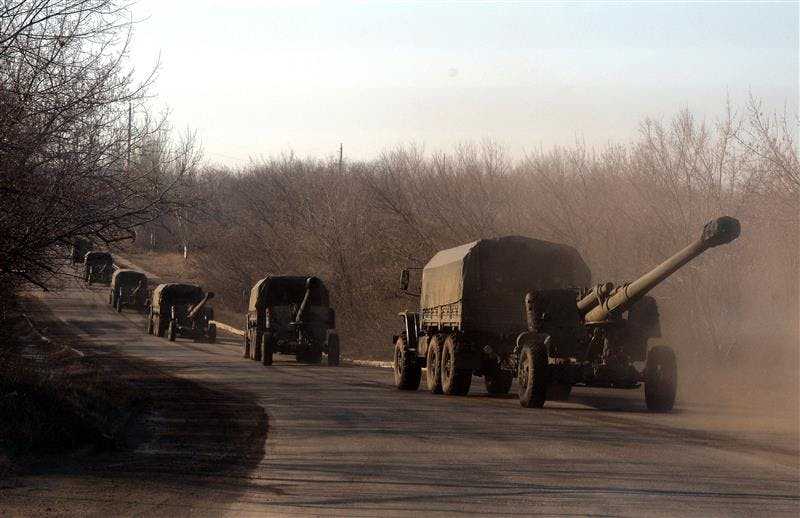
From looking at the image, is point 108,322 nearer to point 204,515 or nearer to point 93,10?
point 93,10

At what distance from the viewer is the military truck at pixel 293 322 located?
3369cm

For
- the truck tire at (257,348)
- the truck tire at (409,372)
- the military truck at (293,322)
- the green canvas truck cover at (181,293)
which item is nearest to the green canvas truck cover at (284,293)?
the military truck at (293,322)

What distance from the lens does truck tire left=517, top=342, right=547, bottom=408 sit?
734 inches

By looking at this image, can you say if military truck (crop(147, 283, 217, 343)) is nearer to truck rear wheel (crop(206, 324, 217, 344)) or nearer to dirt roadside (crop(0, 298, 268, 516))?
truck rear wheel (crop(206, 324, 217, 344))

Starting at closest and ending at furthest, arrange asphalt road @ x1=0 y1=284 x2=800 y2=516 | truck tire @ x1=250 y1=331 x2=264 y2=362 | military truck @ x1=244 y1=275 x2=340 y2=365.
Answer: asphalt road @ x1=0 y1=284 x2=800 y2=516 < military truck @ x1=244 y1=275 x2=340 y2=365 < truck tire @ x1=250 y1=331 x2=264 y2=362

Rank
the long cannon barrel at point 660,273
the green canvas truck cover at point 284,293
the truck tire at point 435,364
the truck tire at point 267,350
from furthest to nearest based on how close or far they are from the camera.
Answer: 1. the green canvas truck cover at point 284,293
2. the truck tire at point 267,350
3. the truck tire at point 435,364
4. the long cannon barrel at point 660,273

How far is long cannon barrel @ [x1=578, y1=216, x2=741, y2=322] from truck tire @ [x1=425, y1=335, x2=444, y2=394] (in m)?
4.20

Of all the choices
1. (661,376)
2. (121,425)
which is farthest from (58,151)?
(661,376)

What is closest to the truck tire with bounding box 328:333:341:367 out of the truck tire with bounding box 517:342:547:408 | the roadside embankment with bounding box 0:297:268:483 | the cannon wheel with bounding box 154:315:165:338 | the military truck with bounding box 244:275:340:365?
the military truck with bounding box 244:275:340:365

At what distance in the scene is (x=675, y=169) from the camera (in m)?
29.2

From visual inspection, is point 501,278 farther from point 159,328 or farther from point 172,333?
point 159,328

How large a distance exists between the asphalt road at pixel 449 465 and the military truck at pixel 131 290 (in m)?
41.7

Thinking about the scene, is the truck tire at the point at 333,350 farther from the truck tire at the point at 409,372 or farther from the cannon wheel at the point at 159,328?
the cannon wheel at the point at 159,328

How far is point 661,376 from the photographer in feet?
61.6
